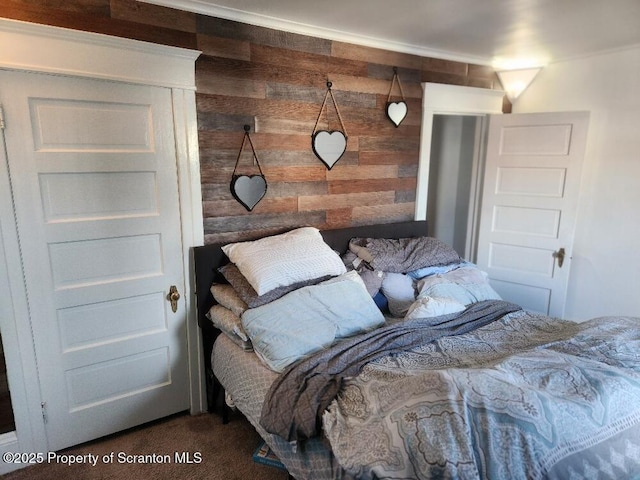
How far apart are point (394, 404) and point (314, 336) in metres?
0.57

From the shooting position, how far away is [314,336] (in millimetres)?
1829

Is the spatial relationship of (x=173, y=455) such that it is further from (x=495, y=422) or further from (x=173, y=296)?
(x=495, y=422)

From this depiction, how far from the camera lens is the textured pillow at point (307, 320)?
177 cm

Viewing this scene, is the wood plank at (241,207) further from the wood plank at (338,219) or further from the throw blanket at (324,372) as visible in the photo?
the throw blanket at (324,372)

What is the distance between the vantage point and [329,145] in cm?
274

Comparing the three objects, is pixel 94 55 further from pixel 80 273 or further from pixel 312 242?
pixel 312 242

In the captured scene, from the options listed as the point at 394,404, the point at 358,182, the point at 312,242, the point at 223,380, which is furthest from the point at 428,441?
the point at 358,182

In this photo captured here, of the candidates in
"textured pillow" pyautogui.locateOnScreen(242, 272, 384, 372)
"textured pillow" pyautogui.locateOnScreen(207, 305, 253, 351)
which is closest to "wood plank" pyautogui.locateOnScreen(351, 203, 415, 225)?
"textured pillow" pyautogui.locateOnScreen(242, 272, 384, 372)

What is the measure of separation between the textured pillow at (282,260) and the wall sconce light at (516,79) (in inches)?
91.9

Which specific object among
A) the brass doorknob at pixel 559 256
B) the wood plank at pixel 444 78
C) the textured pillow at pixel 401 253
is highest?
the wood plank at pixel 444 78

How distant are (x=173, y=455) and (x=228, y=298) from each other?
0.85 metres

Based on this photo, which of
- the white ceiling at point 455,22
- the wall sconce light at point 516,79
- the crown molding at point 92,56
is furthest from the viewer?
the wall sconce light at point 516,79

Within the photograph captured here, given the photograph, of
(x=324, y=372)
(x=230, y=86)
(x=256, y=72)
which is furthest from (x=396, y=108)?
(x=324, y=372)

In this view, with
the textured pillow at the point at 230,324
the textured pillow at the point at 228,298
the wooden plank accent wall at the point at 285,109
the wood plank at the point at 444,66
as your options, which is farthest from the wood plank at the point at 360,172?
the textured pillow at the point at 230,324
